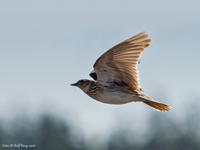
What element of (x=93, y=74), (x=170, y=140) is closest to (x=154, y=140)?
(x=170, y=140)

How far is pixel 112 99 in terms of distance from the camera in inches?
445

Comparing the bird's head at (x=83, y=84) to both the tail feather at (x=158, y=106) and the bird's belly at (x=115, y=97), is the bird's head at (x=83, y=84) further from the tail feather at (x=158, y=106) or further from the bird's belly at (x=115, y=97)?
the tail feather at (x=158, y=106)

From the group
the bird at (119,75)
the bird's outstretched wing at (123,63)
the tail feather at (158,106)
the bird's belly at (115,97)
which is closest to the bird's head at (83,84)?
the bird at (119,75)

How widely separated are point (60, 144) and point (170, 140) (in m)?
17.5

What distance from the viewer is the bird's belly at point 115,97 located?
11.3 m

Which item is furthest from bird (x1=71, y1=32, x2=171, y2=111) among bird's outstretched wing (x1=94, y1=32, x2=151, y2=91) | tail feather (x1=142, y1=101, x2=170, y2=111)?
tail feather (x1=142, y1=101, x2=170, y2=111)

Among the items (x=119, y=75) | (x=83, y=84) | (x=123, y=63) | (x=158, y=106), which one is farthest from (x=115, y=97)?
(x=158, y=106)

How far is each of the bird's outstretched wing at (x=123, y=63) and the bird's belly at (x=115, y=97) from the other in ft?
0.90

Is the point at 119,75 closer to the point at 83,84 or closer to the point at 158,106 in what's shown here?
the point at 83,84

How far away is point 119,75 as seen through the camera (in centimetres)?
1143

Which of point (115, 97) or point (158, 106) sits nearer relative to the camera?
point (115, 97)

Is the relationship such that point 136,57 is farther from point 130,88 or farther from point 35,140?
point 35,140

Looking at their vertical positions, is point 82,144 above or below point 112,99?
below

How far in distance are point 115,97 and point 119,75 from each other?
49 cm
